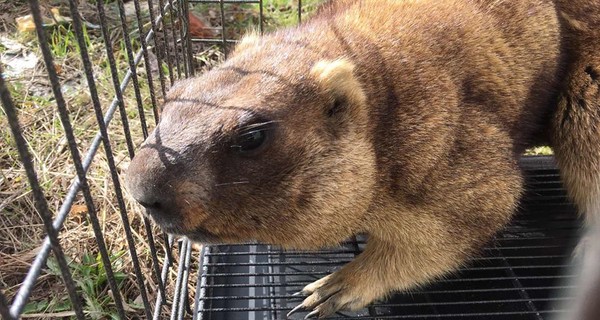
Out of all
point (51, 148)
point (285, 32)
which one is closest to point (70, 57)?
point (51, 148)

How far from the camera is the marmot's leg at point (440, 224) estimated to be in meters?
2.39

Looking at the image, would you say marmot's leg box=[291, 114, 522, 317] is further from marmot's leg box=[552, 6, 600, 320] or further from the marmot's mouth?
the marmot's mouth

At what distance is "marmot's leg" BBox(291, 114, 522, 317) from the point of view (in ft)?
7.84

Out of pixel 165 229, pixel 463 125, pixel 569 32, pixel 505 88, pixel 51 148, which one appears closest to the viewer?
pixel 165 229

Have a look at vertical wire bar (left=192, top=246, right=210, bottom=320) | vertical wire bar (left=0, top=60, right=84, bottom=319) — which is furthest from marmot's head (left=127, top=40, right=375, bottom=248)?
vertical wire bar (left=192, top=246, right=210, bottom=320)

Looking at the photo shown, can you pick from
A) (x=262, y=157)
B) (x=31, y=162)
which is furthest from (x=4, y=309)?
(x=262, y=157)

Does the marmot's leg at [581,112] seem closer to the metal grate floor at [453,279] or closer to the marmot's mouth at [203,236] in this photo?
the metal grate floor at [453,279]

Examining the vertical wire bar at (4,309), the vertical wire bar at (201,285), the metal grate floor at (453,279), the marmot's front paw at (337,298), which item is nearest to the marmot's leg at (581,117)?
the metal grate floor at (453,279)

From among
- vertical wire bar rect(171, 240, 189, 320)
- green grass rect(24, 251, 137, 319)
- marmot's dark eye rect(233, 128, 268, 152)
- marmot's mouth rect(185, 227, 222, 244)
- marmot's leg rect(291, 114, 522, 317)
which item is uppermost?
marmot's dark eye rect(233, 128, 268, 152)

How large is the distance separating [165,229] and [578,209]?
7.02ft

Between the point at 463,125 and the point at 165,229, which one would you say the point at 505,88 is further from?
the point at 165,229

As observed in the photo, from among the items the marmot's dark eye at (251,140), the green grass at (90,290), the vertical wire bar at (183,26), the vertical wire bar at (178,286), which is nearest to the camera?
the marmot's dark eye at (251,140)

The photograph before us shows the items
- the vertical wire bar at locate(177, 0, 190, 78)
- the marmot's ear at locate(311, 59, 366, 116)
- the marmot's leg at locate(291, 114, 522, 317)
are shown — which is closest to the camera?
the marmot's ear at locate(311, 59, 366, 116)

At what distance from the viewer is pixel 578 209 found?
9.61 ft
